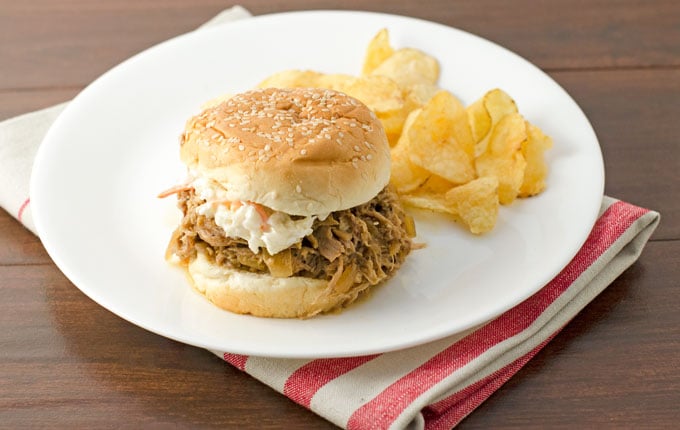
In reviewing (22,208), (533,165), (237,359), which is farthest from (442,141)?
(22,208)

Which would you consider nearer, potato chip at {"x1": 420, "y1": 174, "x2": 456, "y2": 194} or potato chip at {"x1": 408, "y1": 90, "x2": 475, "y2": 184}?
potato chip at {"x1": 408, "y1": 90, "x2": 475, "y2": 184}

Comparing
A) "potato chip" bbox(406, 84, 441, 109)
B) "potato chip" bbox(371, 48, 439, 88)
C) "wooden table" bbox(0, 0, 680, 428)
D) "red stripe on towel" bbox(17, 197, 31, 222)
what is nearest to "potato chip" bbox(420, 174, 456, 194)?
"potato chip" bbox(406, 84, 441, 109)

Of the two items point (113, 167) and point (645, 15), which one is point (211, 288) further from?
point (645, 15)

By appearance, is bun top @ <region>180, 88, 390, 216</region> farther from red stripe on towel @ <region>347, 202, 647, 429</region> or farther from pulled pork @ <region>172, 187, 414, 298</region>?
red stripe on towel @ <region>347, 202, 647, 429</region>

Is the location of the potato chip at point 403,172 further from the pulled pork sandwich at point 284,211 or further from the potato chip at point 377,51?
the potato chip at point 377,51

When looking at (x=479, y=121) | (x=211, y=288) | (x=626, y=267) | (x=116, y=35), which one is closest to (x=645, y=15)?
(x=479, y=121)

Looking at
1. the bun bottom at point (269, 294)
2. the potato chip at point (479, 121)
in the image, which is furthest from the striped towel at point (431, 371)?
the potato chip at point (479, 121)

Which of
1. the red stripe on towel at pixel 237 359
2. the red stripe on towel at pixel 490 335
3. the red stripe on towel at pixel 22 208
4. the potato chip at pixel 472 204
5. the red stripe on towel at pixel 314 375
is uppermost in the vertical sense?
the potato chip at pixel 472 204

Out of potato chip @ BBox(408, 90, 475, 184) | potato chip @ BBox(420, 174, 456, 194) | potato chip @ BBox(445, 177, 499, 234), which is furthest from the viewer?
potato chip @ BBox(420, 174, 456, 194)
